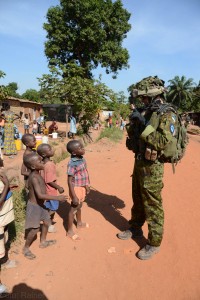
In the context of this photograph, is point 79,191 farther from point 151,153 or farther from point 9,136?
point 9,136

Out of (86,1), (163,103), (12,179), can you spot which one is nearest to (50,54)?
(86,1)

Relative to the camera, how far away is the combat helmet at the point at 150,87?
3.01 meters

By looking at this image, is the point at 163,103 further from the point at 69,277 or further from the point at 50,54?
the point at 50,54

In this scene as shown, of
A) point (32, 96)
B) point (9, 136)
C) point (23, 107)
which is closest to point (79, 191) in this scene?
point (9, 136)

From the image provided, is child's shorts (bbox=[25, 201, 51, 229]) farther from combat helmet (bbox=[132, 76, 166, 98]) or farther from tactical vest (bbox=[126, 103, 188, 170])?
combat helmet (bbox=[132, 76, 166, 98])

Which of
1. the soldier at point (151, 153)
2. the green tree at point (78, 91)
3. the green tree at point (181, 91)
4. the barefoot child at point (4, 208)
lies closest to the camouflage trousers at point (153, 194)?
the soldier at point (151, 153)

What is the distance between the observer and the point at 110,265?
9.80 feet

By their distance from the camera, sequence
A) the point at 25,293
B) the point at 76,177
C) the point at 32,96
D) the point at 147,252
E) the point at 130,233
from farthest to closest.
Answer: the point at 32,96, the point at 130,233, the point at 76,177, the point at 147,252, the point at 25,293

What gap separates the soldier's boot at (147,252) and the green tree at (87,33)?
839 inches

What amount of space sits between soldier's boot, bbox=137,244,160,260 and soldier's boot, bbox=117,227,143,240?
418 millimetres

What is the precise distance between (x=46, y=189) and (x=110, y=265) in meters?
1.29

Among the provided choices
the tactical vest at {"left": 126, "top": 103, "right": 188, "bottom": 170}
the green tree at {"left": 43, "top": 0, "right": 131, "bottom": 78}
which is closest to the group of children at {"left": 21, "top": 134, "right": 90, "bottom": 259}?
the tactical vest at {"left": 126, "top": 103, "right": 188, "bottom": 170}

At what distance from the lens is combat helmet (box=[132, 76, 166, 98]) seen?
9.86 ft

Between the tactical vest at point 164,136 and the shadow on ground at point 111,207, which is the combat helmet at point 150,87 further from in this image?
the shadow on ground at point 111,207
